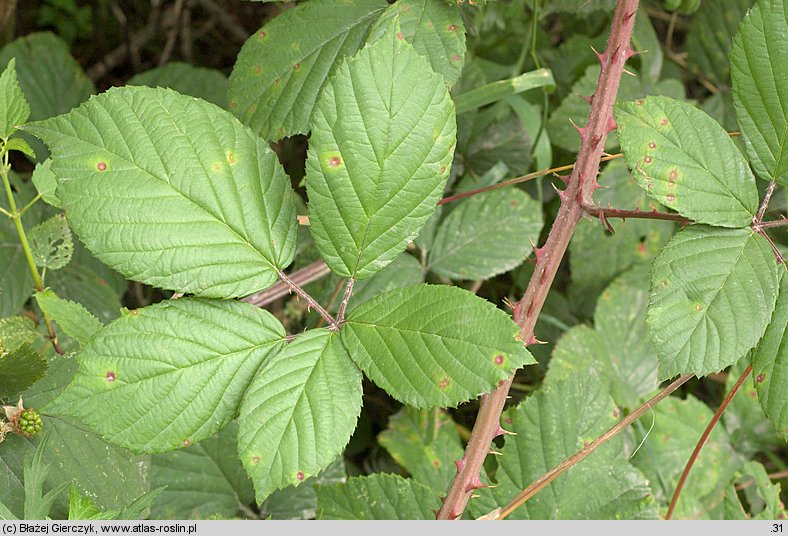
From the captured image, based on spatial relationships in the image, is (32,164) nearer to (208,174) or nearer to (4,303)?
(4,303)

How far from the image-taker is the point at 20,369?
3.73 ft

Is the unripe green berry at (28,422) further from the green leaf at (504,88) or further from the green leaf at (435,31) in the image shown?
the green leaf at (504,88)

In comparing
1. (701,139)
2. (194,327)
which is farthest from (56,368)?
(701,139)

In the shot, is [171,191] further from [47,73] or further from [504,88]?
[47,73]

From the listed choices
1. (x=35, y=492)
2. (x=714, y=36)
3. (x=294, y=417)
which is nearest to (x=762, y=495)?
(x=294, y=417)

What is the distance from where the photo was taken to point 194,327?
107cm

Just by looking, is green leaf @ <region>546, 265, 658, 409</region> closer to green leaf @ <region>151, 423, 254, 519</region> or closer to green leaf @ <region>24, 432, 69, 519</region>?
green leaf @ <region>151, 423, 254, 519</region>

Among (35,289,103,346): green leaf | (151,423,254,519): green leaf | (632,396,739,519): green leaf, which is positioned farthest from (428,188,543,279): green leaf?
(35,289,103,346): green leaf

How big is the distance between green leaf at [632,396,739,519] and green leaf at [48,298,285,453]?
121 cm

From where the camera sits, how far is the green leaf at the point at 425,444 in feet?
6.05

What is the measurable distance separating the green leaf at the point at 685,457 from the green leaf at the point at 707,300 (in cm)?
88

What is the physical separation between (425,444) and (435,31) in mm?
1021

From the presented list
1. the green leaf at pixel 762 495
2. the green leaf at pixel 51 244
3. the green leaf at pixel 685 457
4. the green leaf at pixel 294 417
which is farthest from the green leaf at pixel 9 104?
the green leaf at pixel 762 495

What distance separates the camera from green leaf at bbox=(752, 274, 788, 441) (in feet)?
3.68
